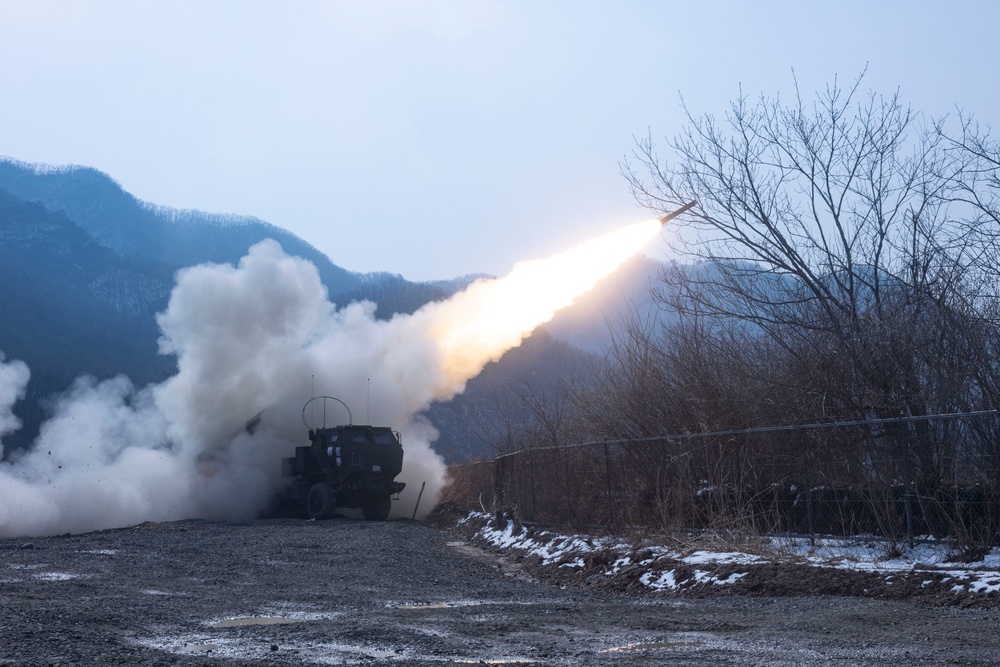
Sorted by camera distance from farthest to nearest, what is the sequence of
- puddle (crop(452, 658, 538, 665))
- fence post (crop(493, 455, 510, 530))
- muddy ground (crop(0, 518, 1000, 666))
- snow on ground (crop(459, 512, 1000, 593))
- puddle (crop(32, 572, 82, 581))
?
fence post (crop(493, 455, 510, 530)), puddle (crop(32, 572, 82, 581)), snow on ground (crop(459, 512, 1000, 593)), muddy ground (crop(0, 518, 1000, 666)), puddle (crop(452, 658, 538, 665))

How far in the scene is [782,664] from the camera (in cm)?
690

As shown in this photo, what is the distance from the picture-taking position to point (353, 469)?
2998 centimetres

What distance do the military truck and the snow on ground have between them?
14.3m

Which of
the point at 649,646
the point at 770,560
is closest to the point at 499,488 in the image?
the point at 770,560

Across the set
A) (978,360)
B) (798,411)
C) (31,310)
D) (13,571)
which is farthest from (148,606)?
(31,310)

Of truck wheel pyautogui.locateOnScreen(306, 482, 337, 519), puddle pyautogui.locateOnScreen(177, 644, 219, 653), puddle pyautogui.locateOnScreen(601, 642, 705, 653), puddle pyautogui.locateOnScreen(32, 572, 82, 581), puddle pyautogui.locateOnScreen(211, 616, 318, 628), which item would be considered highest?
truck wheel pyautogui.locateOnScreen(306, 482, 337, 519)

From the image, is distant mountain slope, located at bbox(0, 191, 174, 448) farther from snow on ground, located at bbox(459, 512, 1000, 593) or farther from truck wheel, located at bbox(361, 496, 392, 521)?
snow on ground, located at bbox(459, 512, 1000, 593)

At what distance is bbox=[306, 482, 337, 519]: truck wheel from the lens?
98.6 feet

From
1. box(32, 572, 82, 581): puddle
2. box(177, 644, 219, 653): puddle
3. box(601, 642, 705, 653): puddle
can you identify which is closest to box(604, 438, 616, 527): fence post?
box(32, 572, 82, 581): puddle

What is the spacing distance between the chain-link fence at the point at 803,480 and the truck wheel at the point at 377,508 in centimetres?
1205

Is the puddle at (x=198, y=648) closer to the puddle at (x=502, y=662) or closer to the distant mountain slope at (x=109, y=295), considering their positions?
the puddle at (x=502, y=662)

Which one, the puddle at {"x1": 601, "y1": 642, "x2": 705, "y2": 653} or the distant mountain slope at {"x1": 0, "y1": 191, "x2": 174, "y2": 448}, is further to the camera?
the distant mountain slope at {"x1": 0, "y1": 191, "x2": 174, "y2": 448}

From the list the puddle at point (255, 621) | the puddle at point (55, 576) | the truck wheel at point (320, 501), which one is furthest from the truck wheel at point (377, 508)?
the puddle at point (255, 621)

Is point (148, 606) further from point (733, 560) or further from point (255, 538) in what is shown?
point (255, 538)
